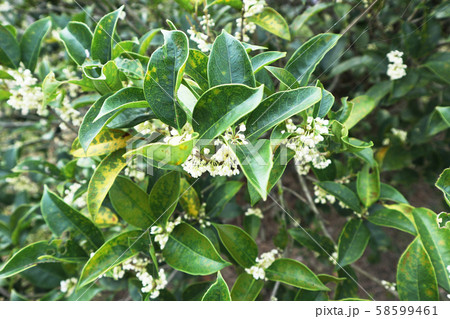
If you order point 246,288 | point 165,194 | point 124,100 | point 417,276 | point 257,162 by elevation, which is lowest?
point 246,288

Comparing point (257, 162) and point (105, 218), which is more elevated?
point (257, 162)

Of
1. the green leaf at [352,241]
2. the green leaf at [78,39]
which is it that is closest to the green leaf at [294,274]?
the green leaf at [352,241]

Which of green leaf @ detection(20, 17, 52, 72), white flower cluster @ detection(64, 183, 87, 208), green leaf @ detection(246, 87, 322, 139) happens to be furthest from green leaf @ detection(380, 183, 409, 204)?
green leaf @ detection(20, 17, 52, 72)

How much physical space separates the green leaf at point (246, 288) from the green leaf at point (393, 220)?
0.42 meters

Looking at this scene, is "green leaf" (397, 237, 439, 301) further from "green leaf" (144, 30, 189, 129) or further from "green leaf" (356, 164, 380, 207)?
"green leaf" (144, 30, 189, 129)

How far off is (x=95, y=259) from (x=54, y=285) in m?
0.51

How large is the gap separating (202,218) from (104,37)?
0.66 m

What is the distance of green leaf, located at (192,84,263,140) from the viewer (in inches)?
25.9

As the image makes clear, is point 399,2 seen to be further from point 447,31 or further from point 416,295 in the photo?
point 416,295

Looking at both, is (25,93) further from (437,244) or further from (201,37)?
(437,244)

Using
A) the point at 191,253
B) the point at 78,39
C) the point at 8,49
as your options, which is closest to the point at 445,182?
the point at 191,253

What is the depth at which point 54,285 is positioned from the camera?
1295 mm

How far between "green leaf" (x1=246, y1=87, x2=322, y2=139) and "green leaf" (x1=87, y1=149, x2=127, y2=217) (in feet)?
1.24

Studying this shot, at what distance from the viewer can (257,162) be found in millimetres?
667
